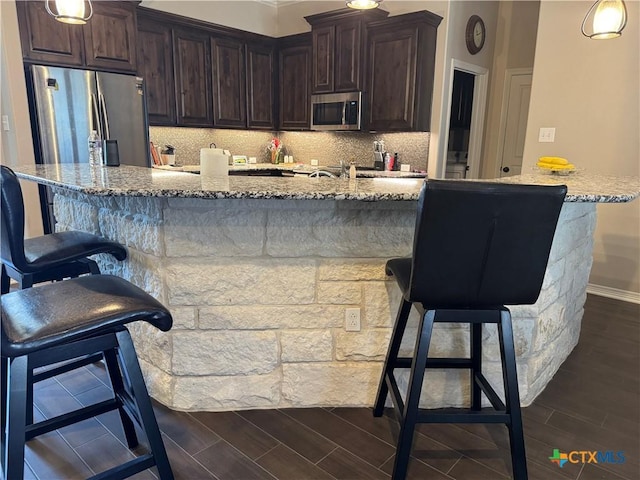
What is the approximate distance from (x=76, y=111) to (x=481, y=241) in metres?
3.41

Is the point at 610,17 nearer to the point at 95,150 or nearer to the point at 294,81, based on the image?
the point at 95,150

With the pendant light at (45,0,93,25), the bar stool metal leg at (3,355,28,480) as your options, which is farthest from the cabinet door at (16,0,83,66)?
the bar stool metal leg at (3,355,28,480)

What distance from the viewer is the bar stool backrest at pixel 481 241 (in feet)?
4.36

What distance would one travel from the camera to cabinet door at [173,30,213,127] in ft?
14.9

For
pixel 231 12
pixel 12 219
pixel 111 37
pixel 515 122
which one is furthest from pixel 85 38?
pixel 515 122

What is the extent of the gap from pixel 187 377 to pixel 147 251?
1.92 feet

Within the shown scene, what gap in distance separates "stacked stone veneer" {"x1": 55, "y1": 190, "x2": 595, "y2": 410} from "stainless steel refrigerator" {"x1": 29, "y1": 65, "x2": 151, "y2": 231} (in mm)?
1820

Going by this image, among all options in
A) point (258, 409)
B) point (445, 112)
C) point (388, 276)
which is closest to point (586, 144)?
point (445, 112)

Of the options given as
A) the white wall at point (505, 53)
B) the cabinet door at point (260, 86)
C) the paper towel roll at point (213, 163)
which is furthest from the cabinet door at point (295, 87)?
the paper towel roll at point (213, 163)

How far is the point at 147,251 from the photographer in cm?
190

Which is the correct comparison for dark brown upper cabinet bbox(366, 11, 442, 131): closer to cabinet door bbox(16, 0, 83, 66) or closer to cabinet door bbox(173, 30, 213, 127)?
cabinet door bbox(173, 30, 213, 127)

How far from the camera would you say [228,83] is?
497cm

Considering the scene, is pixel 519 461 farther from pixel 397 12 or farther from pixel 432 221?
pixel 397 12

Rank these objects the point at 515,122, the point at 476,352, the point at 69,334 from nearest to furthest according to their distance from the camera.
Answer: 1. the point at 69,334
2. the point at 476,352
3. the point at 515,122
